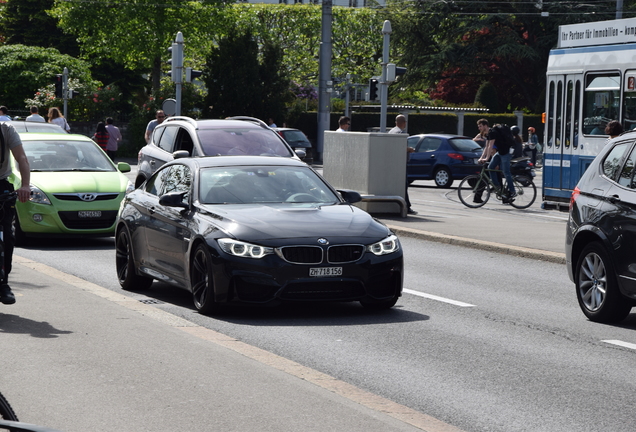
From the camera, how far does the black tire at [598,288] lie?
Result: 9.38m

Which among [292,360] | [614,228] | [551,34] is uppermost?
[551,34]

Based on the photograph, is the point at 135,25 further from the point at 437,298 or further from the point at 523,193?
A: the point at 437,298

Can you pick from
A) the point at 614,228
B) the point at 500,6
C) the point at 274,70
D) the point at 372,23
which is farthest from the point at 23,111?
the point at 614,228

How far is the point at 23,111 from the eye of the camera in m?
56.0

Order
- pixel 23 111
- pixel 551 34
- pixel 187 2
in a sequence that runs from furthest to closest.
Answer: pixel 187 2, pixel 551 34, pixel 23 111

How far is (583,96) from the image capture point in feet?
72.6

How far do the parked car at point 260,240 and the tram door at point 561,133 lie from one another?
482 inches

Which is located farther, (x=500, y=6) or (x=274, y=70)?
(x=500, y=6)

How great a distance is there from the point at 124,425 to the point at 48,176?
10.7 m

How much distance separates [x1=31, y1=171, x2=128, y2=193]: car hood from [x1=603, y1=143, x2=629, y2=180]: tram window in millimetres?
7663

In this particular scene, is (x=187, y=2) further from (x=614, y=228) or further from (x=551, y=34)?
(x=614, y=228)

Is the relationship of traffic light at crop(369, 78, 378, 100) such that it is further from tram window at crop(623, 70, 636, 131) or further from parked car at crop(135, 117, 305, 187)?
parked car at crop(135, 117, 305, 187)

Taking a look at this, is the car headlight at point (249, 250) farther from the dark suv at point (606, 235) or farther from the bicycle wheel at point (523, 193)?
the bicycle wheel at point (523, 193)

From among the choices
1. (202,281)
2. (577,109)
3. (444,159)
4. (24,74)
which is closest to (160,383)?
(202,281)
